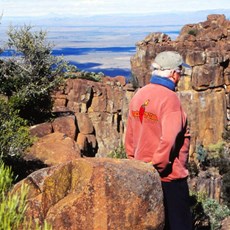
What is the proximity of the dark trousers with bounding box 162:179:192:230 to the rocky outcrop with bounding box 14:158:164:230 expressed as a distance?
255 mm

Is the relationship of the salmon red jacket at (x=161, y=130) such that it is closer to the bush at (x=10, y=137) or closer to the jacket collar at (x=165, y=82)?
the jacket collar at (x=165, y=82)

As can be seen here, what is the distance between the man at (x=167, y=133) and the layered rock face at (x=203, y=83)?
42.3 meters

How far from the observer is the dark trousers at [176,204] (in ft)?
18.1

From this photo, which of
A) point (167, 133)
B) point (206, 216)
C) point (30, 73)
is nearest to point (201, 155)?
point (30, 73)

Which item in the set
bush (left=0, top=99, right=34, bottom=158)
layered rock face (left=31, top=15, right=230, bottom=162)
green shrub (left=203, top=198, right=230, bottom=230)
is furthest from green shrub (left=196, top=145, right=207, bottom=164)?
bush (left=0, top=99, right=34, bottom=158)

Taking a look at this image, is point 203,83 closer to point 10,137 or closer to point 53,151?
point 53,151

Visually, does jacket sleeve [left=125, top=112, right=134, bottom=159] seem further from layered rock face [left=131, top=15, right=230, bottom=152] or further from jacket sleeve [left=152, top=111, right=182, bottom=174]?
layered rock face [left=131, top=15, right=230, bottom=152]

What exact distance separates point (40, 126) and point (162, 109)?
35.4ft

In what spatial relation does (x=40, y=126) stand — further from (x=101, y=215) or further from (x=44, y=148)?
(x=101, y=215)

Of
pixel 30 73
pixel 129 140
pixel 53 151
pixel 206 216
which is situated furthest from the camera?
pixel 30 73

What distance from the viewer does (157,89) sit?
542cm

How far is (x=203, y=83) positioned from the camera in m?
48.6

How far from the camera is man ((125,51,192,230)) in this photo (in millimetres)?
5234

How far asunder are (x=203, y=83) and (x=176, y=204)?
44.0 m
